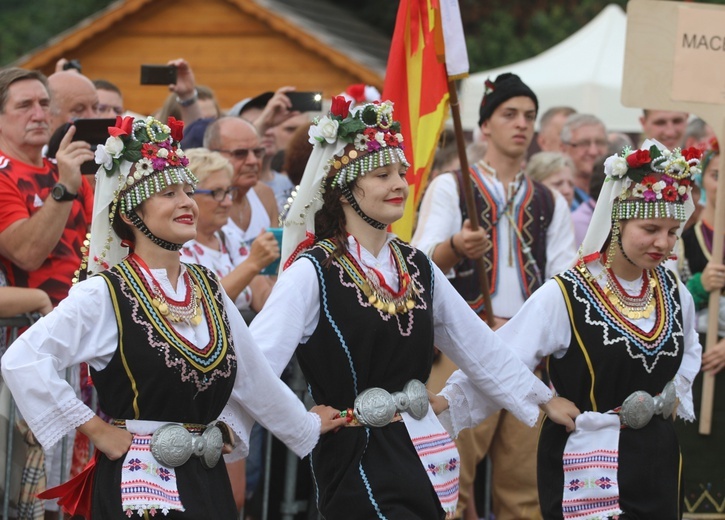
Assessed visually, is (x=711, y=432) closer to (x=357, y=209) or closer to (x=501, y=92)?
(x=501, y=92)

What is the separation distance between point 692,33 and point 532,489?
2654mm

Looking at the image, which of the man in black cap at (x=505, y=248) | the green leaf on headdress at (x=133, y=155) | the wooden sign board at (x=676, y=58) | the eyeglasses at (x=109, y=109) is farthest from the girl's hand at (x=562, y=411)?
the eyeglasses at (x=109, y=109)

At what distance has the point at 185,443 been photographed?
181 inches

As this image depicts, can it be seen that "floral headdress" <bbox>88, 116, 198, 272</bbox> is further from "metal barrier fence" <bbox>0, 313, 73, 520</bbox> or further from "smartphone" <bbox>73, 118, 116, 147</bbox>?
"smartphone" <bbox>73, 118, 116, 147</bbox>

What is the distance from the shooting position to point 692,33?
23.2ft

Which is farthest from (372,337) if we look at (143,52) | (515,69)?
(143,52)

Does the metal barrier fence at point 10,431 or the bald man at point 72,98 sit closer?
the metal barrier fence at point 10,431

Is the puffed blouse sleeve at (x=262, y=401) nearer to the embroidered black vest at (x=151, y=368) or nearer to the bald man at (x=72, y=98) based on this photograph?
the embroidered black vest at (x=151, y=368)

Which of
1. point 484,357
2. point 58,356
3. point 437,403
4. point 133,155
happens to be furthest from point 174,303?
point 484,357

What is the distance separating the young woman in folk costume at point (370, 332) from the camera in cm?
495

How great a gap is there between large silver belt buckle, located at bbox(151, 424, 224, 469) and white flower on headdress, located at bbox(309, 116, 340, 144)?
50.9 inches

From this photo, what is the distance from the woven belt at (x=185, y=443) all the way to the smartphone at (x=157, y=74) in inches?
146

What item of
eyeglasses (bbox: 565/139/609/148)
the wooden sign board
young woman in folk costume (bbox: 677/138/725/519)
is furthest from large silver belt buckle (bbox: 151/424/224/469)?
eyeglasses (bbox: 565/139/609/148)

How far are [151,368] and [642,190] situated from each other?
228 centimetres
